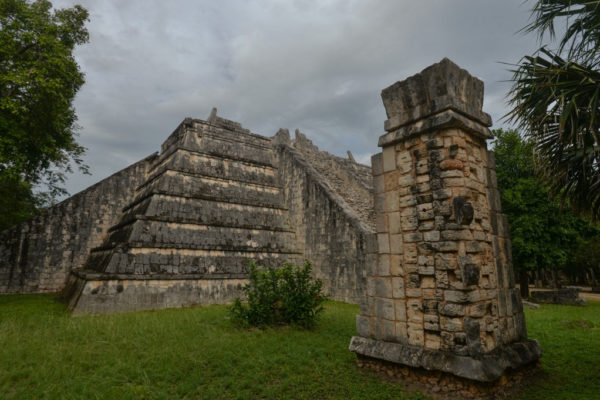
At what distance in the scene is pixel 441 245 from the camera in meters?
4.52

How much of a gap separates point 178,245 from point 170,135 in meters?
6.80

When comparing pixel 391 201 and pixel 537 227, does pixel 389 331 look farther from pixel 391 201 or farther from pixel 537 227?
pixel 537 227

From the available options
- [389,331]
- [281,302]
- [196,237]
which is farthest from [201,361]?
[196,237]

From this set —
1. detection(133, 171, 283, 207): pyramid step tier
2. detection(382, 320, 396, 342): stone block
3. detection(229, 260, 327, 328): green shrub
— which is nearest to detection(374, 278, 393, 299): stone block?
detection(382, 320, 396, 342): stone block

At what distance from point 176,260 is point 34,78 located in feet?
23.9

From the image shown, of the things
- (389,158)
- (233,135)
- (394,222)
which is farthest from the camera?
(233,135)

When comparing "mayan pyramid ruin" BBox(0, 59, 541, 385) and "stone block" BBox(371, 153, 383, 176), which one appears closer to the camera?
"mayan pyramid ruin" BBox(0, 59, 541, 385)

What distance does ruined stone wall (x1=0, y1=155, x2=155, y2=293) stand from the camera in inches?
504

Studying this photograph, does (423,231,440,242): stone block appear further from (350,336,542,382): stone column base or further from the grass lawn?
the grass lawn

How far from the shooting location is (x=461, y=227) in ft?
14.5

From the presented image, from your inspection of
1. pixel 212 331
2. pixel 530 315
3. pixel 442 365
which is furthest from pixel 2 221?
pixel 530 315

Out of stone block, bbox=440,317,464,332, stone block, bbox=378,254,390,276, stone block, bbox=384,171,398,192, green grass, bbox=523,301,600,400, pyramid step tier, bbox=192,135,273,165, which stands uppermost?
pyramid step tier, bbox=192,135,273,165

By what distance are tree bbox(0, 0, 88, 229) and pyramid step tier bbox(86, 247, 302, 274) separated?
154 inches

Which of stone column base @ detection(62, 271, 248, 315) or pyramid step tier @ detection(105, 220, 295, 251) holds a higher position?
pyramid step tier @ detection(105, 220, 295, 251)
